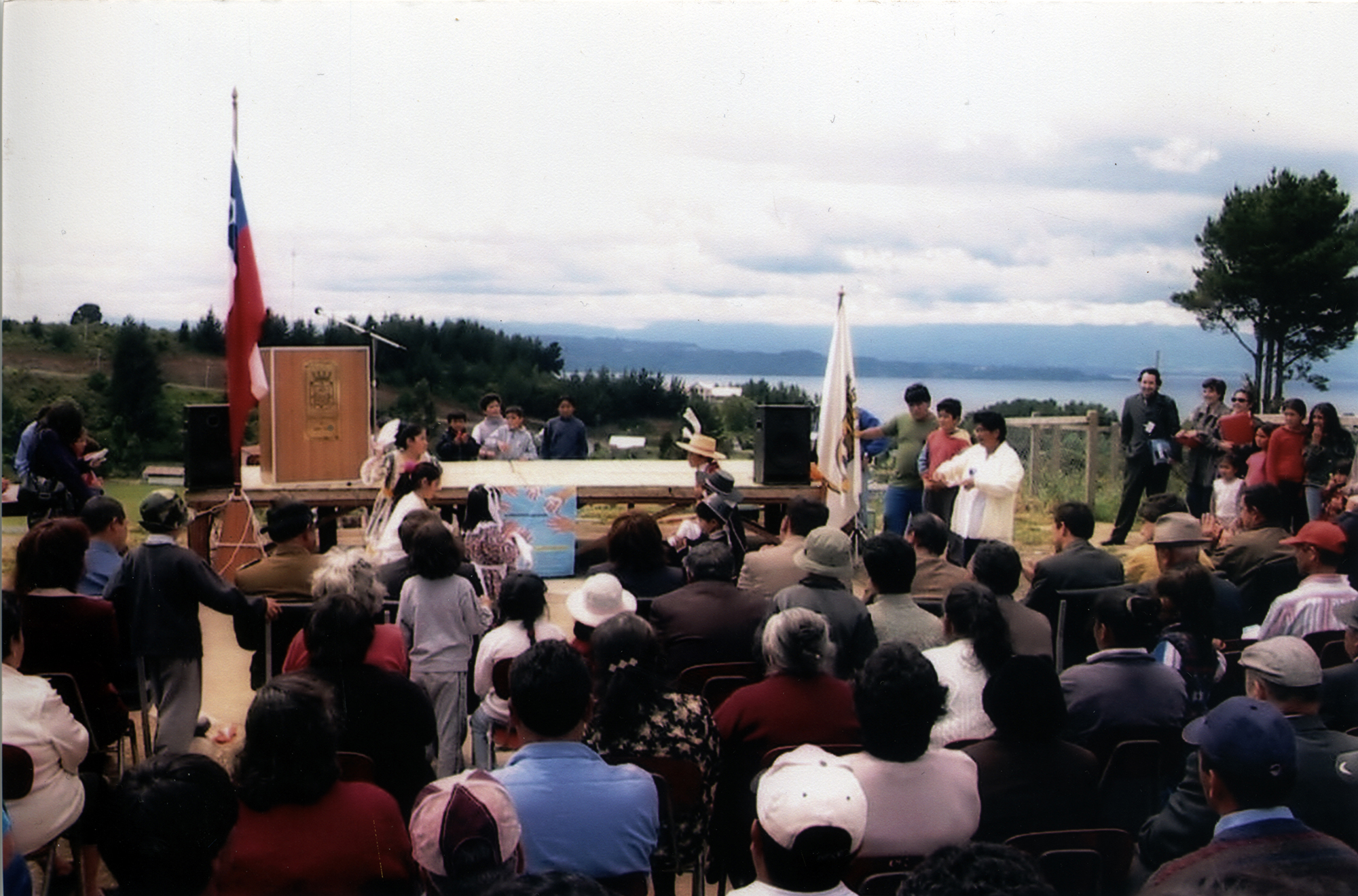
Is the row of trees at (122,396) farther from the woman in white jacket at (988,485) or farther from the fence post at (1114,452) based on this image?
the fence post at (1114,452)

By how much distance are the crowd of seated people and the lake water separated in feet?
17.4

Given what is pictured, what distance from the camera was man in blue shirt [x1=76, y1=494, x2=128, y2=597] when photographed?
553 centimetres

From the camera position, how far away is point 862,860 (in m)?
3.28

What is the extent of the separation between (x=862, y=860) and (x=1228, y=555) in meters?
3.68

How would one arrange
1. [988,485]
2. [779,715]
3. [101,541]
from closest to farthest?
[779,715] < [101,541] < [988,485]

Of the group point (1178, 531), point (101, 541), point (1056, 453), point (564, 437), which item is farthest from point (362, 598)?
point (1056, 453)

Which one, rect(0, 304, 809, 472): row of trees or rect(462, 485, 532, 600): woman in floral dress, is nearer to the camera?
rect(462, 485, 532, 600): woman in floral dress

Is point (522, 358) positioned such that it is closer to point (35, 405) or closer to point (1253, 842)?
point (35, 405)

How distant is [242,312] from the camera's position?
7.12 metres

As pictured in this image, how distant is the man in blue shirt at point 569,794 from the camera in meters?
3.18

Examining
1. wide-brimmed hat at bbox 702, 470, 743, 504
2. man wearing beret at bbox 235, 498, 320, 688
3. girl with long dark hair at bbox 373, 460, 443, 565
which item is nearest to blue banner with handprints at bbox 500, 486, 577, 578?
wide-brimmed hat at bbox 702, 470, 743, 504

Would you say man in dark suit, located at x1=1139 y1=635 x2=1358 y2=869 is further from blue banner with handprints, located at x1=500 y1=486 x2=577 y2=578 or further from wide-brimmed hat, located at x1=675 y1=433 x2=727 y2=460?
blue banner with handprints, located at x1=500 y1=486 x2=577 y2=578

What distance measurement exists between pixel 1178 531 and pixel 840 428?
185 inches

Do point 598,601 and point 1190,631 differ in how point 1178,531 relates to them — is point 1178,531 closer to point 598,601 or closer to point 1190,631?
point 1190,631
